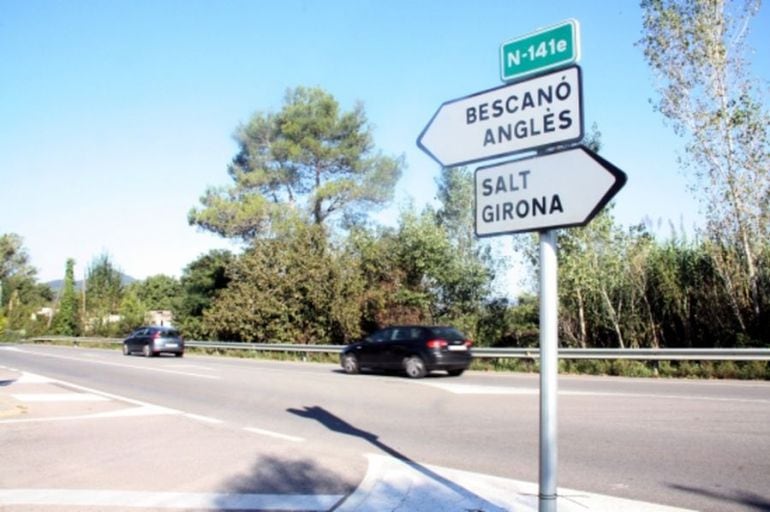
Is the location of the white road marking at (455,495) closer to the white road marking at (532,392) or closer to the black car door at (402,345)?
the white road marking at (532,392)

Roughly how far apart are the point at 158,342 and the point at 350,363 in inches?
596

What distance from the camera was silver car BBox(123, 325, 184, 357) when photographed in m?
31.3

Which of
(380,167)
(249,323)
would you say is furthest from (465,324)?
(380,167)

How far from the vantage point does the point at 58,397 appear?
13695mm

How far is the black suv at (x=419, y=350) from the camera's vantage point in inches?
692

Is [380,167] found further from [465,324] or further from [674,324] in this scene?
[674,324]

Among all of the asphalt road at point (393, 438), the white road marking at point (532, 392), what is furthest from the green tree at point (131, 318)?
the white road marking at point (532, 392)

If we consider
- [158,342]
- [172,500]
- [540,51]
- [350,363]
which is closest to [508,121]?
[540,51]

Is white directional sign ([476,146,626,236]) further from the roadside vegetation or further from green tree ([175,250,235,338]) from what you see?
green tree ([175,250,235,338])

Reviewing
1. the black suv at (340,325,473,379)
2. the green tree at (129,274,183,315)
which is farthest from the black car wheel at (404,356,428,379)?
the green tree at (129,274,183,315)

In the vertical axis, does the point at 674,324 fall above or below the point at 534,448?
above

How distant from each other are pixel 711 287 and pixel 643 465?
613 inches

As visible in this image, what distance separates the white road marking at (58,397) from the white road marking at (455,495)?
895 cm

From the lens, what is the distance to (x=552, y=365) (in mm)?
3457
